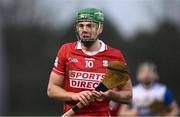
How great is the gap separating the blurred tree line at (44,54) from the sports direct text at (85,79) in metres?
25.2

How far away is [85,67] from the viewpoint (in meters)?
10.1

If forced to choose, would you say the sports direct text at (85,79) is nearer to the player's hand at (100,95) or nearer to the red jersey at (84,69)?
the red jersey at (84,69)

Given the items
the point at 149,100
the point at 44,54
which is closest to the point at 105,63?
the point at 149,100

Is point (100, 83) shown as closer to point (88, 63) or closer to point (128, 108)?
point (88, 63)

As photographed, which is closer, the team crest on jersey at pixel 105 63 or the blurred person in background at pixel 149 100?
the team crest on jersey at pixel 105 63

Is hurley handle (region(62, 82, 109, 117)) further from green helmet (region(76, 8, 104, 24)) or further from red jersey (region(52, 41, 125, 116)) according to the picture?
green helmet (region(76, 8, 104, 24))

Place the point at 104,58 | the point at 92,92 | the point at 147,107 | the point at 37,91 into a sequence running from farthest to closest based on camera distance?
the point at 37,91 < the point at 147,107 < the point at 104,58 < the point at 92,92

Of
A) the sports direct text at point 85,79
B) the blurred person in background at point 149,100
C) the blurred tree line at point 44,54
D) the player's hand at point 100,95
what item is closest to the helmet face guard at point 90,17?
the sports direct text at point 85,79

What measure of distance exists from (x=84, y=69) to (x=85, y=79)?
4.4 inches

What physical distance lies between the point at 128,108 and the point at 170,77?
2117cm

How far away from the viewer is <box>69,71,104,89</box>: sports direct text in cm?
1005

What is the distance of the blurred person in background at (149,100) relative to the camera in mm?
15891

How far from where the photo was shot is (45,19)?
47969 millimetres

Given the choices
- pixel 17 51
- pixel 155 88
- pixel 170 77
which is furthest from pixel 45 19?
pixel 155 88
